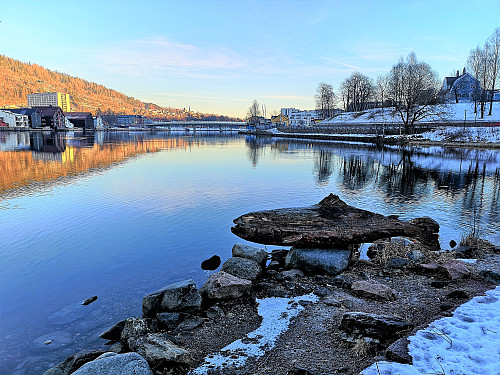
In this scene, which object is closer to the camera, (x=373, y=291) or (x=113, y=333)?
(x=113, y=333)

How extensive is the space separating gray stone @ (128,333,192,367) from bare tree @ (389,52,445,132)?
74.5 meters

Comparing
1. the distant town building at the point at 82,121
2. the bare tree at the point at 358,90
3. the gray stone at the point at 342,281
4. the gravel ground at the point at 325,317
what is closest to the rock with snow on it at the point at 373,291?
the gravel ground at the point at 325,317

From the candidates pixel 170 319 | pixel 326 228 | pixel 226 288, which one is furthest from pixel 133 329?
pixel 326 228

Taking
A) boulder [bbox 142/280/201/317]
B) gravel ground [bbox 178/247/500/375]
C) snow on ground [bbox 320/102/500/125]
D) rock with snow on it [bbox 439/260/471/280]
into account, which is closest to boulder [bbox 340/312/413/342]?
gravel ground [bbox 178/247/500/375]

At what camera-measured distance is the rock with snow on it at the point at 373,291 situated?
7.55 m

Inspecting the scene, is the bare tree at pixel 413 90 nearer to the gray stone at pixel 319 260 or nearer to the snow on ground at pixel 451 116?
the snow on ground at pixel 451 116

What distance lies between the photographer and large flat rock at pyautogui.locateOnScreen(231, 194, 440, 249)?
10516 mm

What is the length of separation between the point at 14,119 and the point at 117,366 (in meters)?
162

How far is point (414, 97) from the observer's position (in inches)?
2724

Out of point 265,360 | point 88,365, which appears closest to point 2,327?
point 88,365

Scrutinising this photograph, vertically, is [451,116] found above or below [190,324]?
above

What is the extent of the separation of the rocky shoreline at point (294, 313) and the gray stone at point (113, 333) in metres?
0.02

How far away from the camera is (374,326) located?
19.0 ft

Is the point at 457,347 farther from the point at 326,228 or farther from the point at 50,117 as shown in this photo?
the point at 50,117
